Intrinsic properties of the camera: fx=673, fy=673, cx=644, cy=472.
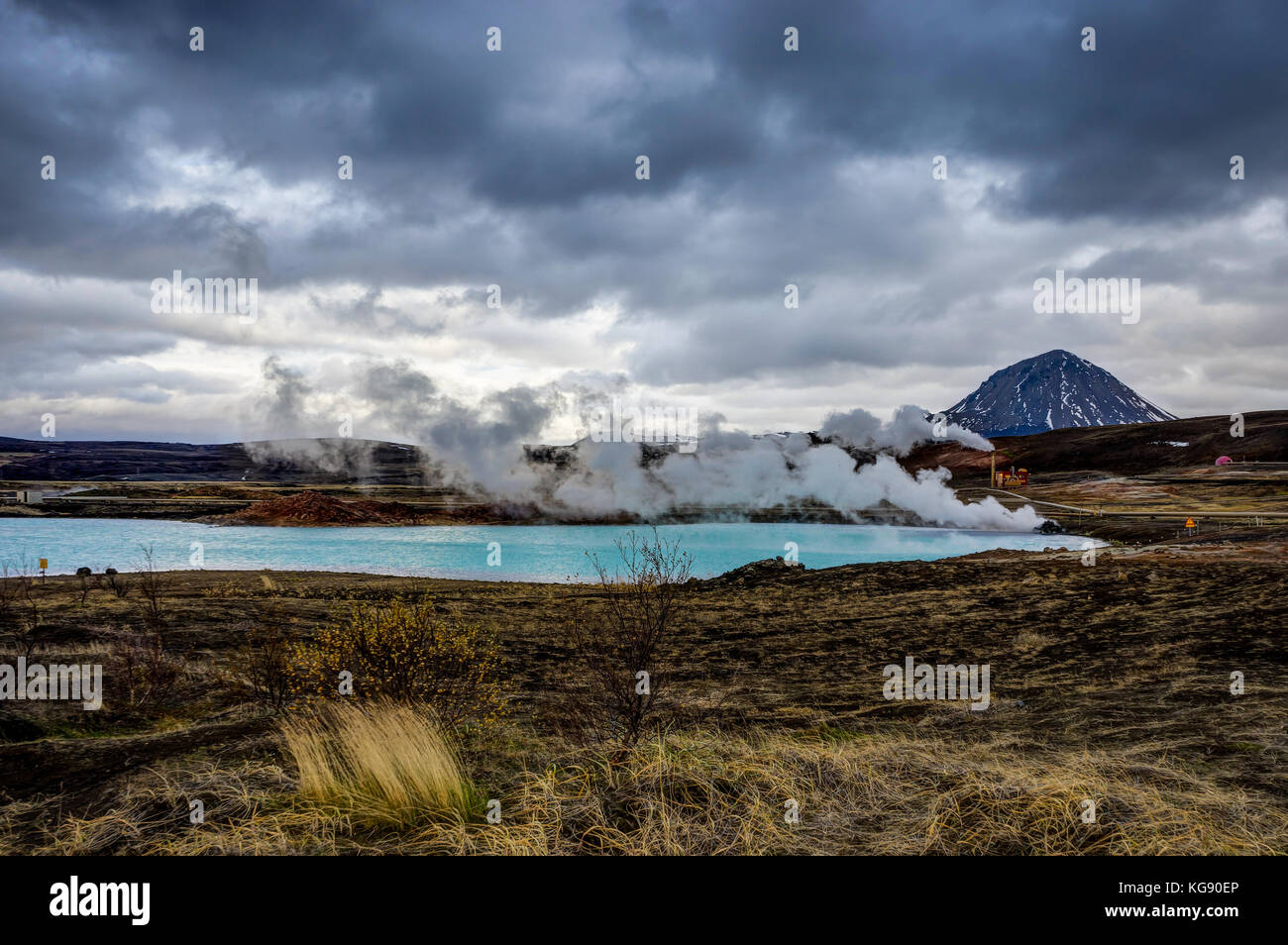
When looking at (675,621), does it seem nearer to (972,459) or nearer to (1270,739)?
(1270,739)

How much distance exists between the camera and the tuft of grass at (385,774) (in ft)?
14.8

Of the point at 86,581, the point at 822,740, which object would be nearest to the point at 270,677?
the point at 822,740

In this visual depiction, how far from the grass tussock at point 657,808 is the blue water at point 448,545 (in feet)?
76.6

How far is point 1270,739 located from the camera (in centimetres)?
688

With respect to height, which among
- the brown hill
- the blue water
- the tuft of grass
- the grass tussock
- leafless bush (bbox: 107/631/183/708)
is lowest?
the blue water

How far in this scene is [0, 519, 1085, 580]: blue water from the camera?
1335 inches

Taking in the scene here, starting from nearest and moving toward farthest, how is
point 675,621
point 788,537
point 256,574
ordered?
point 675,621 → point 256,574 → point 788,537

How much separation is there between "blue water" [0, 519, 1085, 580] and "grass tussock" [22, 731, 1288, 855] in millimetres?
23362

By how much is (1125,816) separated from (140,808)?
663cm

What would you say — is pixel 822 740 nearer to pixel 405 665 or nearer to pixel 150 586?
pixel 405 665

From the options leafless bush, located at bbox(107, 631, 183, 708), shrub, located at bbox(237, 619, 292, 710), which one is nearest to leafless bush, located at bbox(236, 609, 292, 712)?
shrub, located at bbox(237, 619, 292, 710)

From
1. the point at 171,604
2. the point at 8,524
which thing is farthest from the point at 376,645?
the point at 8,524

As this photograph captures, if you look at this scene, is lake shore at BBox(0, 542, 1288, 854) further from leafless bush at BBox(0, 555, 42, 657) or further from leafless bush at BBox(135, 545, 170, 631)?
leafless bush at BBox(135, 545, 170, 631)
